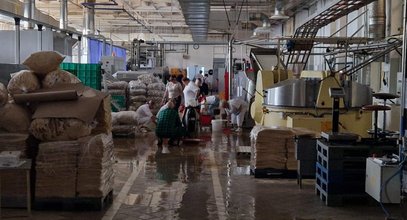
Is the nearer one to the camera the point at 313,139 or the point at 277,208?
the point at 277,208

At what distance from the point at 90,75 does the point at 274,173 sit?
6841mm

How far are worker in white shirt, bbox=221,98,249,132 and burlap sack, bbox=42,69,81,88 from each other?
27.3ft

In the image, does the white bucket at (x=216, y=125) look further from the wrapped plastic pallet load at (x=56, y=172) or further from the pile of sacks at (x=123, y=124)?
the wrapped plastic pallet load at (x=56, y=172)

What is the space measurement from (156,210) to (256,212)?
1111 millimetres

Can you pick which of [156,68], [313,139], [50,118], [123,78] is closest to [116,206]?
[50,118]

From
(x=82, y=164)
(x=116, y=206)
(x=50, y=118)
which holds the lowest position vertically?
(x=116, y=206)

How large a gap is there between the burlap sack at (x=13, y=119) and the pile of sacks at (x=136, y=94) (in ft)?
31.8

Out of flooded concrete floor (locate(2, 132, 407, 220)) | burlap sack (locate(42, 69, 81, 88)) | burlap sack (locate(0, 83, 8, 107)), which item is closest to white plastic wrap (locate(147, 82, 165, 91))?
flooded concrete floor (locate(2, 132, 407, 220))

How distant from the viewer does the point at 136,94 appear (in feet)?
52.0

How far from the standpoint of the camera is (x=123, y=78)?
17094mm

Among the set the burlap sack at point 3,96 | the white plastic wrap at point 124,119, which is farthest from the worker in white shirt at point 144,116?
the burlap sack at point 3,96

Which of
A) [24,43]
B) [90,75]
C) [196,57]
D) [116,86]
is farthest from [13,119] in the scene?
[196,57]

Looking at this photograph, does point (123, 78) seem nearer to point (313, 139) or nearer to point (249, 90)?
point (249, 90)

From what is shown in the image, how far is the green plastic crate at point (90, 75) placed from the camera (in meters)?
13.1
